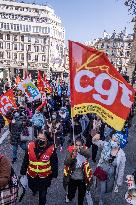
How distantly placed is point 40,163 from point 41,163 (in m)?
0.02

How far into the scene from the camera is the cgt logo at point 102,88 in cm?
512

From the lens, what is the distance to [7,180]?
408 cm

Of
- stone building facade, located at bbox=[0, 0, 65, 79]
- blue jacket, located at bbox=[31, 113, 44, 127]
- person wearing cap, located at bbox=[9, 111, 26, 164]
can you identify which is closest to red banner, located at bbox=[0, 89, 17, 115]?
blue jacket, located at bbox=[31, 113, 44, 127]

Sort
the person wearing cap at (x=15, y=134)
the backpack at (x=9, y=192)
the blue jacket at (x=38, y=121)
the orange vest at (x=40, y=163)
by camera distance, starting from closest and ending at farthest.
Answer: the backpack at (x=9, y=192) < the orange vest at (x=40, y=163) < the person wearing cap at (x=15, y=134) < the blue jacket at (x=38, y=121)

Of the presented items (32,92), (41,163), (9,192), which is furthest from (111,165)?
(32,92)

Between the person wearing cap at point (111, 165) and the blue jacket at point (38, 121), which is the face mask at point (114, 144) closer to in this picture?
the person wearing cap at point (111, 165)

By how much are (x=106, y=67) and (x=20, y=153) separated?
5612 millimetres

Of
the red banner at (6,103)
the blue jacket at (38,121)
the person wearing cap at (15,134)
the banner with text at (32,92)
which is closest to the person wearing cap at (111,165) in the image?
the person wearing cap at (15,134)

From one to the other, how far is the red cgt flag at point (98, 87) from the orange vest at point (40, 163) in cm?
90

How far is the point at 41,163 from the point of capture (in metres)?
5.48

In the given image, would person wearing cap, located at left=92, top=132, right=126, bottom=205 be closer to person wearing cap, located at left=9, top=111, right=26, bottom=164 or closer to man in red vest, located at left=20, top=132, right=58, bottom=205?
man in red vest, located at left=20, top=132, right=58, bottom=205

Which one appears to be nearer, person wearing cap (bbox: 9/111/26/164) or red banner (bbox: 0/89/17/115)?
person wearing cap (bbox: 9/111/26/164)

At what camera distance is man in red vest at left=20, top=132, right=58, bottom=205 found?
17.9 feet

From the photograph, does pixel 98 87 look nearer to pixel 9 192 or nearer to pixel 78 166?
pixel 78 166
